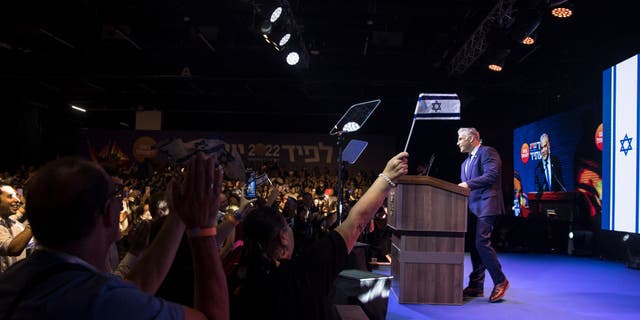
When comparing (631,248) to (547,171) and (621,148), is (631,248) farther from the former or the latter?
(621,148)

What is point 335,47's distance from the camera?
11.1 metres

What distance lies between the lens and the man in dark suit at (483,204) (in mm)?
4578

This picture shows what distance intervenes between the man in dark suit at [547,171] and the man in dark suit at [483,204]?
593 cm

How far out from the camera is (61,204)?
94cm

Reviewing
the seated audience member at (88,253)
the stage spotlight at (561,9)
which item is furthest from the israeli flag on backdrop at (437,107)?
the stage spotlight at (561,9)

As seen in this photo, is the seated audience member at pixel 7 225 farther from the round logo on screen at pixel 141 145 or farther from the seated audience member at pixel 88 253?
the round logo on screen at pixel 141 145

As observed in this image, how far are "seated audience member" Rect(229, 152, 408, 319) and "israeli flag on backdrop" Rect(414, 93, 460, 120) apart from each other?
3.98 ft

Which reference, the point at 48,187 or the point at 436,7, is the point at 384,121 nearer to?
the point at 436,7

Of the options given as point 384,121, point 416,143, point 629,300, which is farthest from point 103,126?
point 629,300

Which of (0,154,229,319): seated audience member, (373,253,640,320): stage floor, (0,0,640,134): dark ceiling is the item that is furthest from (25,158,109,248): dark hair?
(0,0,640,134): dark ceiling

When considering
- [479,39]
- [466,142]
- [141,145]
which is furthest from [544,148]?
[141,145]

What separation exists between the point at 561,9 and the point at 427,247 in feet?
12.3

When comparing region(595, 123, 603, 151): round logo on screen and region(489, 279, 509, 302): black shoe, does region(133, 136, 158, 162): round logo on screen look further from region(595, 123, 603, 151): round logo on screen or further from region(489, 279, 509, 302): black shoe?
region(489, 279, 509, 302): black shoe

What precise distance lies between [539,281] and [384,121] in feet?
31.2
